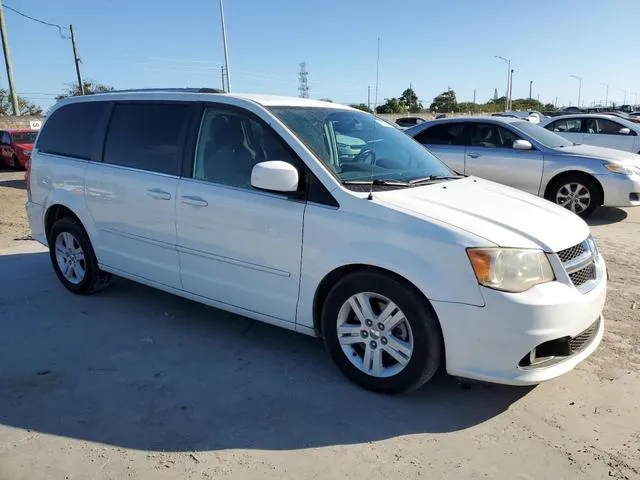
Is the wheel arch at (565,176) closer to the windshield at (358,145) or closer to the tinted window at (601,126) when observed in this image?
the windshield at (358,145)

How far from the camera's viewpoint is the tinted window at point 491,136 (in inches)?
354

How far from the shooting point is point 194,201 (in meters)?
3.98

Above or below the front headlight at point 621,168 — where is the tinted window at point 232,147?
above

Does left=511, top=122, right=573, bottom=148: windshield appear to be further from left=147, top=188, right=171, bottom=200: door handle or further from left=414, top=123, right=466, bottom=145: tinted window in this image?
left=147, top=188, right=171, bottom=200: door handle

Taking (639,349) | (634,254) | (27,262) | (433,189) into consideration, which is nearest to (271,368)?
(433,189)

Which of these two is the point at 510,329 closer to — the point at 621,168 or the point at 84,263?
→ the point at 84,263

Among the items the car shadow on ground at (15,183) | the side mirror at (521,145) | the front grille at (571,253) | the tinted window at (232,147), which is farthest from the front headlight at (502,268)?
the car shadow on ground at (15,183)

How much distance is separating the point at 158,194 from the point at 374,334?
203cm

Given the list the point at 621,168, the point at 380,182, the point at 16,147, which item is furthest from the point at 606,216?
the point at 16,147

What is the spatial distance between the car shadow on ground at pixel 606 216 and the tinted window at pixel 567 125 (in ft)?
15.7

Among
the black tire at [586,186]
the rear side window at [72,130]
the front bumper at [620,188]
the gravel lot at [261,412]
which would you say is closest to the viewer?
the gravel lot at [261,412]

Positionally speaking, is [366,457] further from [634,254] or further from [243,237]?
[634,254]

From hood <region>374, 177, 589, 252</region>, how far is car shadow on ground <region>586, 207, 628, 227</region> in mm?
5145

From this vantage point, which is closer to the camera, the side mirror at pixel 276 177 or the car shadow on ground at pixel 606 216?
the side mirror at pixel 276 177
